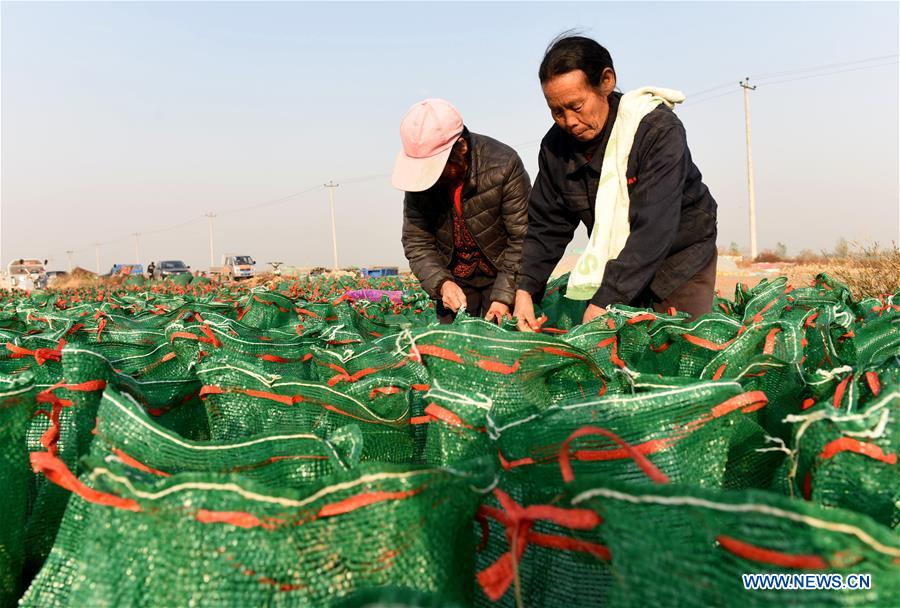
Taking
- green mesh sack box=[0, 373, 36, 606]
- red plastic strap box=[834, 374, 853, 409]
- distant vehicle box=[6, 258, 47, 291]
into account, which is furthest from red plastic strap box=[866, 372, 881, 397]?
distant vehicle box=[6, 258, 47, 291]

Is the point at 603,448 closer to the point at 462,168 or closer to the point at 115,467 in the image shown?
the point at 115,467

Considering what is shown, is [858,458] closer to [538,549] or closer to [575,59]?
[538,549]

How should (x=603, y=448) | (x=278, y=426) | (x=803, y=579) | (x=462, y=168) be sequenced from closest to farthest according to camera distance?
1. (x=803, y=579)
2. (x=603, y=448)
3. (x=278, y=426)
4. (x=462, y=168)

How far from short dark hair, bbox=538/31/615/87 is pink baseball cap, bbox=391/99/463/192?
33.8 inches

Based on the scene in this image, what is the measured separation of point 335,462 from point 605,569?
22.0 inches

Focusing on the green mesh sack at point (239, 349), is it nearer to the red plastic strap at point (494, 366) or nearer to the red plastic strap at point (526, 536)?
the red plastic strap at point (494, 366)

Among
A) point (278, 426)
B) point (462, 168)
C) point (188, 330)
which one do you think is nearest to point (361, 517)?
point (278, 426)

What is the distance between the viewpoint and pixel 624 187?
117 inches

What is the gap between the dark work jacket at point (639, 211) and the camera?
285 cm

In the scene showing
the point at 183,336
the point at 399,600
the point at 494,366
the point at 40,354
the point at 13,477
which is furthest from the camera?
the point at 183,336

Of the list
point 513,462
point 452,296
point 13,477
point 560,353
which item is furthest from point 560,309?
point 13,477

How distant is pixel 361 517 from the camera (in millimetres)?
1017

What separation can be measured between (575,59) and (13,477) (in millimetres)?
2423

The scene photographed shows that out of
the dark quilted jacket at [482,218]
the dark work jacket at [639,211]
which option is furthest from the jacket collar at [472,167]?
the dark work jacket at [639,211]
